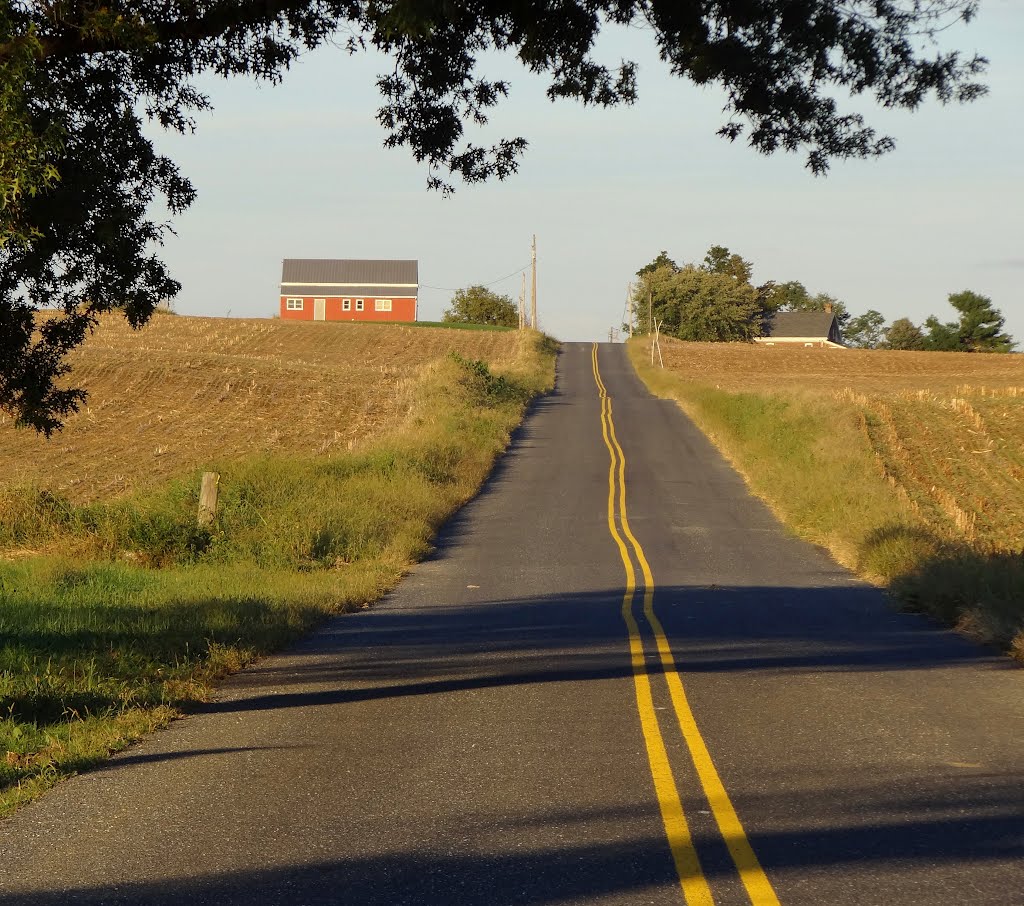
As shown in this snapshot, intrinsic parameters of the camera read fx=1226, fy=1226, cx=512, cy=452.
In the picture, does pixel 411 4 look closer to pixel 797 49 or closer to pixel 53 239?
pixel 53 239

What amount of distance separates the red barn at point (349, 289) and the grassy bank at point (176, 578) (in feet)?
338

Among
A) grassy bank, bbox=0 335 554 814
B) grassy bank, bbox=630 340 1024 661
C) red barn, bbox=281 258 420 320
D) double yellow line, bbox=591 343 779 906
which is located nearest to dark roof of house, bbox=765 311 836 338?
red barn, bbox=281 258 420 320

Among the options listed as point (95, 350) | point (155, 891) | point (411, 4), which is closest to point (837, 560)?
point (411, 4)

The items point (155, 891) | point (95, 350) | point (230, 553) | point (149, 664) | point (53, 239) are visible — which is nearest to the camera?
point (155, 891)

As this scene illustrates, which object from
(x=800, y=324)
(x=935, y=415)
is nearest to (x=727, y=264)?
(x=800, y=324)

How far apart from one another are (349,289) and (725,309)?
135 feet

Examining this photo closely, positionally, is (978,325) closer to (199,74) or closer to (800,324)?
(800,324)

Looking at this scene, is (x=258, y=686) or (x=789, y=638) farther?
(x=789, y=638)

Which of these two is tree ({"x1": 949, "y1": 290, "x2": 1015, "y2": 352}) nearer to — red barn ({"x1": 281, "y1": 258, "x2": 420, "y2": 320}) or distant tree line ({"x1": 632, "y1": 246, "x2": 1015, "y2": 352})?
distant tree line ({"x1": 632, "y1": 246, "x2": 1015, "y2": 352})

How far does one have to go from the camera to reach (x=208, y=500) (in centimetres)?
2020

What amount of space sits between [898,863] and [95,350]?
60.0m

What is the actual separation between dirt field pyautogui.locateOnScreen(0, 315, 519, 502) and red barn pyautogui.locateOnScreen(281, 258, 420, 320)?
52.3 metres

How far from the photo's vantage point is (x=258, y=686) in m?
10.6

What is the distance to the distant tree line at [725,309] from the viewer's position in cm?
11200
